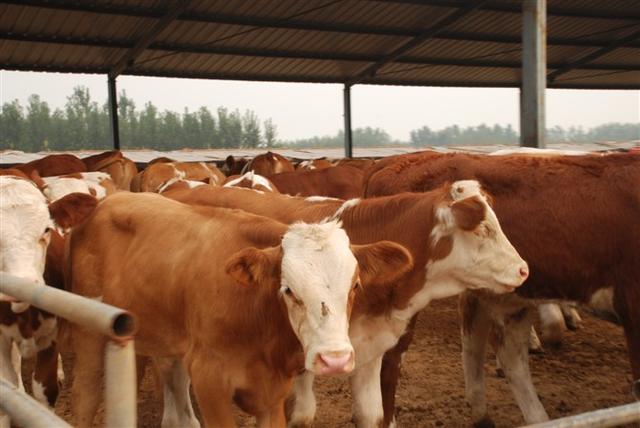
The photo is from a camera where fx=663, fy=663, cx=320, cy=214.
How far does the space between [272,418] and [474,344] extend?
2.04 meters

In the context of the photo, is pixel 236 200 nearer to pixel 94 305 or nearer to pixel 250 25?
pixel 94 305

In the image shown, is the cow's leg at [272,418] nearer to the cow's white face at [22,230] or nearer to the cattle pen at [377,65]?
the cattle pen at [377,65]

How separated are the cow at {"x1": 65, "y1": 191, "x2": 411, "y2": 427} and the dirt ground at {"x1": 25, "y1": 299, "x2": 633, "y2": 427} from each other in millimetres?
1365

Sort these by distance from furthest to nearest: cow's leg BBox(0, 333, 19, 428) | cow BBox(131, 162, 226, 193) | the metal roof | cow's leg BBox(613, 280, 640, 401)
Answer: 1. the metal roof
2. cow BBox(131, 162, 226, 193)
3. cow's leg BBox(0, 333, 19, 428)
4. cow's leg BBox(613, 280, 640, 401)

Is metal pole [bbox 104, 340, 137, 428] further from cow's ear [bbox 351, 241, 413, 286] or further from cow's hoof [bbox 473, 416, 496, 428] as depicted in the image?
cow's hoof [bbox 473, 416, 496, 428]

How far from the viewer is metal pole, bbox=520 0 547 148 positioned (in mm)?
8617

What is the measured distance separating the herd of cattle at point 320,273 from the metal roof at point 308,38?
7828 millimetres

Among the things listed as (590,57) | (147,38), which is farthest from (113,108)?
(590,57)

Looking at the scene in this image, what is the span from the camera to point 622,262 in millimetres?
3857

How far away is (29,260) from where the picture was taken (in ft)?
11.9

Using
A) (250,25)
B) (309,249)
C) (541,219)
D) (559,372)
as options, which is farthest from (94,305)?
(250,25)

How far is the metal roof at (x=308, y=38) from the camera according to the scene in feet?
37.8

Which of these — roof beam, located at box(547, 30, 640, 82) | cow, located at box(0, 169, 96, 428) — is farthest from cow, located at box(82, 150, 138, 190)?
roof beam, located at box(547, 30, 640, 82)

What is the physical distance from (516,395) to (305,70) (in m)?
12.6
